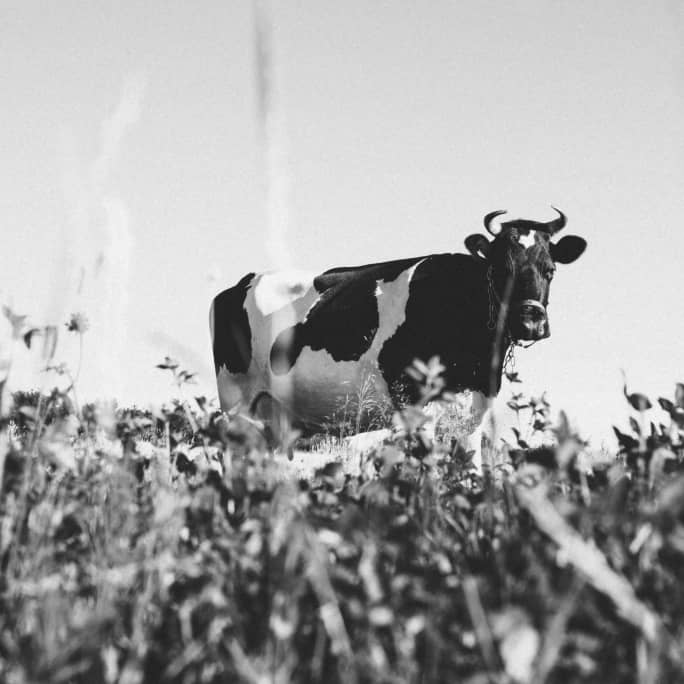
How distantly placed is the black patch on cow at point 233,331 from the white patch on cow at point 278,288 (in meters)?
0.26

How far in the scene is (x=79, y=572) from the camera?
175 centimetres

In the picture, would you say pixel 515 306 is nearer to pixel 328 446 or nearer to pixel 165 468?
pixel 328 446

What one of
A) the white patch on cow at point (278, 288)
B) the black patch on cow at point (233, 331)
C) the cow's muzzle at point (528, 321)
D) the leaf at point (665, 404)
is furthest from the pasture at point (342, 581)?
the black patch on cow at point (233, 331)

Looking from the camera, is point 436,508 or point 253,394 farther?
point 253,394

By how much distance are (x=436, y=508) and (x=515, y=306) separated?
4.59 m

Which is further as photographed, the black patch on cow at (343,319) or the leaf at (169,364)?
the black patch on cow at (343,319)

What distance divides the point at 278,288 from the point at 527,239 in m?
3.16

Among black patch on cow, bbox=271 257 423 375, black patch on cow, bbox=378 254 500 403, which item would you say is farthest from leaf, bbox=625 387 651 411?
black patch on cow, bbox=271 257 423 375

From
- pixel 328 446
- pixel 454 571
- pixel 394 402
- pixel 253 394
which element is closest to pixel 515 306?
pixel 394 402

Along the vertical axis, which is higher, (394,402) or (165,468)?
(165,468)

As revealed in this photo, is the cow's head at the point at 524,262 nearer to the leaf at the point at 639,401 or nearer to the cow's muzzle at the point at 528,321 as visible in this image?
the cow's muzzle at the point at 528,321

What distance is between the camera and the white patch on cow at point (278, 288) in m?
8.77

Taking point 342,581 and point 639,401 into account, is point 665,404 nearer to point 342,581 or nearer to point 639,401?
point 639,401

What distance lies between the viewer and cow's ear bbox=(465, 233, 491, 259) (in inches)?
290
